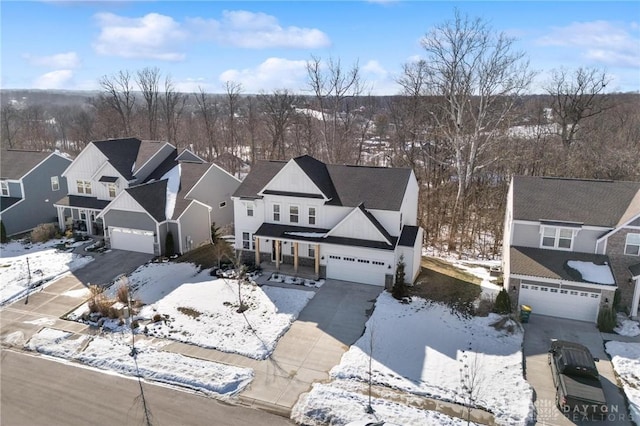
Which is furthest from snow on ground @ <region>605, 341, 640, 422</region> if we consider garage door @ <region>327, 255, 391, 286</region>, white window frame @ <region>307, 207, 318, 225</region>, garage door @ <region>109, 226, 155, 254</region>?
garage door @ <region>109, 226, 155, 254</region>

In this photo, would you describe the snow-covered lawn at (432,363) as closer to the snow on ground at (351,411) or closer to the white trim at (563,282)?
the snow on ground at (351,411)

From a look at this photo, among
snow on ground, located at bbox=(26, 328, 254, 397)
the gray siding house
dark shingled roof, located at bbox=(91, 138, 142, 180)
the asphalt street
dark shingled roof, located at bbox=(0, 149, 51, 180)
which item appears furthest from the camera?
dark shingled roof, located at bbox=(0, 149, 51, 180)

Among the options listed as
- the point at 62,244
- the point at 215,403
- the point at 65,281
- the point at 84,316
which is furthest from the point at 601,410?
the point at 62,244

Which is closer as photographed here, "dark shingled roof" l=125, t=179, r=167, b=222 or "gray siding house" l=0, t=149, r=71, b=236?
"dark shingled roof" l=125, t=179, r=167, b=222

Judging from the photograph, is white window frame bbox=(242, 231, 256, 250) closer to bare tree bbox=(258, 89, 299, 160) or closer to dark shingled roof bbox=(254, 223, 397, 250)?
dark shingled roof bbox=(254, 223, 397, 250)

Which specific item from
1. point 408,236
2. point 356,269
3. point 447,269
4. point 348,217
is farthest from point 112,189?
point 447,269

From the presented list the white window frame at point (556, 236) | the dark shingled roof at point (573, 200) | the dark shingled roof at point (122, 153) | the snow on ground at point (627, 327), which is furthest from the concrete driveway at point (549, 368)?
the dark shingled roof at point (122, 153)
